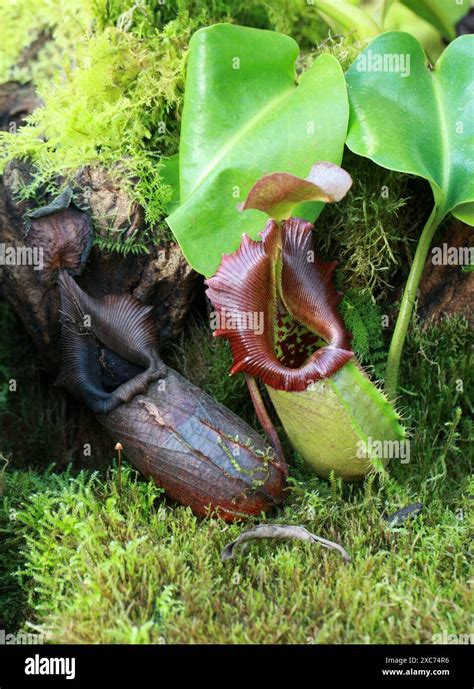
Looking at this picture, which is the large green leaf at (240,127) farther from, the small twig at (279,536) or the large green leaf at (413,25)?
the small twig at (279,536)

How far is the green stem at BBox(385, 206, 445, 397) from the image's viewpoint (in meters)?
2.28

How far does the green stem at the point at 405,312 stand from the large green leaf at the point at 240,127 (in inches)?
14.7

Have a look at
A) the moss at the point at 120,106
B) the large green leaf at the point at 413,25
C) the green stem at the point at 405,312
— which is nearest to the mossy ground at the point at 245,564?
the green stem at the point at 405,312

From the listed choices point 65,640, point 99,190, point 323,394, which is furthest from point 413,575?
point 99,190

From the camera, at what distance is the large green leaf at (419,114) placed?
84.4 inches

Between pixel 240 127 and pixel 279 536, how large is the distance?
1314 millimetres

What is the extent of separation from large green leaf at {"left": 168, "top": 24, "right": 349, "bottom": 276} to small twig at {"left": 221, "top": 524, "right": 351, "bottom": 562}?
2.66ft

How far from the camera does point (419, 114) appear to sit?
226 centimetres

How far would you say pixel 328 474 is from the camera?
2.22 meters

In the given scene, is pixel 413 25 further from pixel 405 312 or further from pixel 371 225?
pixel 405 312

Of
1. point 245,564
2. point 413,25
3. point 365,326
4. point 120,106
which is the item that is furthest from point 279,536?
point 413,25

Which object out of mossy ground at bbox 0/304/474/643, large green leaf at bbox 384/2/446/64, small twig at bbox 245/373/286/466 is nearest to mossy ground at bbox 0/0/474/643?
mossy ground at bbox 0/304/474/643

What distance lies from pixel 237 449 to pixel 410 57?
144 centimetres

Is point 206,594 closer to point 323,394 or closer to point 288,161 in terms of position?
point 323,394
